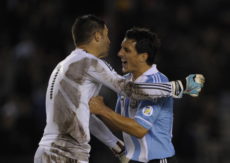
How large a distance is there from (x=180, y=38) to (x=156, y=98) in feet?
19.6

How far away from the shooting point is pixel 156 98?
5945mm

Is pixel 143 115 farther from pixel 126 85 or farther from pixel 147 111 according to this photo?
pixel 126 85

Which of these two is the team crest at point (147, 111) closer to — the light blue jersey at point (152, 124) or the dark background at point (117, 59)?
the light blue jersey at point (152, 124)

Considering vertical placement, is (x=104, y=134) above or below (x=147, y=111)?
below

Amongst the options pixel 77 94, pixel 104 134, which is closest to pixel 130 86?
pixel 77 94

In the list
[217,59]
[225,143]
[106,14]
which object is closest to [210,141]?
[225,143]

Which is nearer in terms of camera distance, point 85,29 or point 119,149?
point 85,29

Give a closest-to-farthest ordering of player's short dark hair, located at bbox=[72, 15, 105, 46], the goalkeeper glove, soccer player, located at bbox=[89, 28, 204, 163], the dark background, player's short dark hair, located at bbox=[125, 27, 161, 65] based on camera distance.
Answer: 1. player's short dark hair, located at bbox=[72, 15, 105, 46]
2. soccer player, located at bbox=[89, 28, 204, 163]
3. player's short dark hair, located at bbox=[125, 27, 161, 65]
4. the goalkeeper glove
5. the dark background

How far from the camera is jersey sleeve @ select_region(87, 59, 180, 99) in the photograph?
5.82 meters

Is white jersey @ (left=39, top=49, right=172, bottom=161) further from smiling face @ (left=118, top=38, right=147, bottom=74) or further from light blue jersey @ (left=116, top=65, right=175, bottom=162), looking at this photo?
smiling face @ (left=118, top=38, right=147, bottom=74)

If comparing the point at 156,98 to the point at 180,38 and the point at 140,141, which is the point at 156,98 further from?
the point at 180,38

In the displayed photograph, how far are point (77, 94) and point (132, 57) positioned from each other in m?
0.79

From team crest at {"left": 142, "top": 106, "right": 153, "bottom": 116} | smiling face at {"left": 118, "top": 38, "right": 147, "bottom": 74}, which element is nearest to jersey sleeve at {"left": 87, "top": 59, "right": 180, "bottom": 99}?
team crest at {"left": 142, "top": 106, "right": 153, "bottom": 116}

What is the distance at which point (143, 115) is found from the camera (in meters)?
6.07
